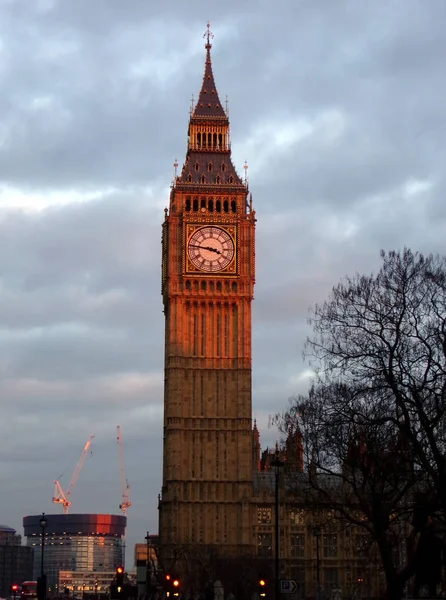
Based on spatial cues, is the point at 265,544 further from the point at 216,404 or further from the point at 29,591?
the point at 29,591

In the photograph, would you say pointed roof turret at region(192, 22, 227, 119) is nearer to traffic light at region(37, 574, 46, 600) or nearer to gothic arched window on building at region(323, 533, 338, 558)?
gothic arched window on building at region(323, 533, 338, 558)

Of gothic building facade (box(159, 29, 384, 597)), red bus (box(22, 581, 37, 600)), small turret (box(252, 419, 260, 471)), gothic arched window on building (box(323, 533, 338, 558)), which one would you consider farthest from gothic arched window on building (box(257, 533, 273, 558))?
red bus (box(22, 581, 37, 600))

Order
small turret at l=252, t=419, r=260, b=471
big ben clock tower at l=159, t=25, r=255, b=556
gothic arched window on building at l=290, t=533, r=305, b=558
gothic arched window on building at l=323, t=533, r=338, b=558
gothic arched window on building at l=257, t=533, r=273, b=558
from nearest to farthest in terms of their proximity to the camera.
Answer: big ben clock tower at l=159, t=25, r=255, b=556, gothic arched window on building at l=257, t=533, r=273, b=558, gothic arched window on building at l=290, t=533, r=305, b=558, gothic arched window on building at l=323, t=533, r=338, b=558, small turret at l=252, t=419, r=260, b=471

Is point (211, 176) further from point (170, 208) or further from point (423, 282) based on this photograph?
point (423, 282)

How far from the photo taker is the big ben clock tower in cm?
13450

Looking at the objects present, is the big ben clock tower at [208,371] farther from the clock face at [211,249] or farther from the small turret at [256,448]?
the small turret at [256,448]

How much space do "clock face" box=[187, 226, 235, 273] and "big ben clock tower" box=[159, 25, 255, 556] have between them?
0.36 ft

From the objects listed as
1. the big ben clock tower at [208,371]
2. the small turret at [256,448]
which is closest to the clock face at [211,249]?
the big ben clock tower at [208,371]

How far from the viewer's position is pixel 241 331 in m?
137

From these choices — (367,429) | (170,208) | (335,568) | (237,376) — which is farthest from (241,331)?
(367,429)

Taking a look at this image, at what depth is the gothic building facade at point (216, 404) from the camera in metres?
134

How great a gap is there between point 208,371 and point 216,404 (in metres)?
3.73

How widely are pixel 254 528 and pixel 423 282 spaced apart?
292 feet

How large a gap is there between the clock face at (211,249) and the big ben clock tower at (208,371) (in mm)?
110
